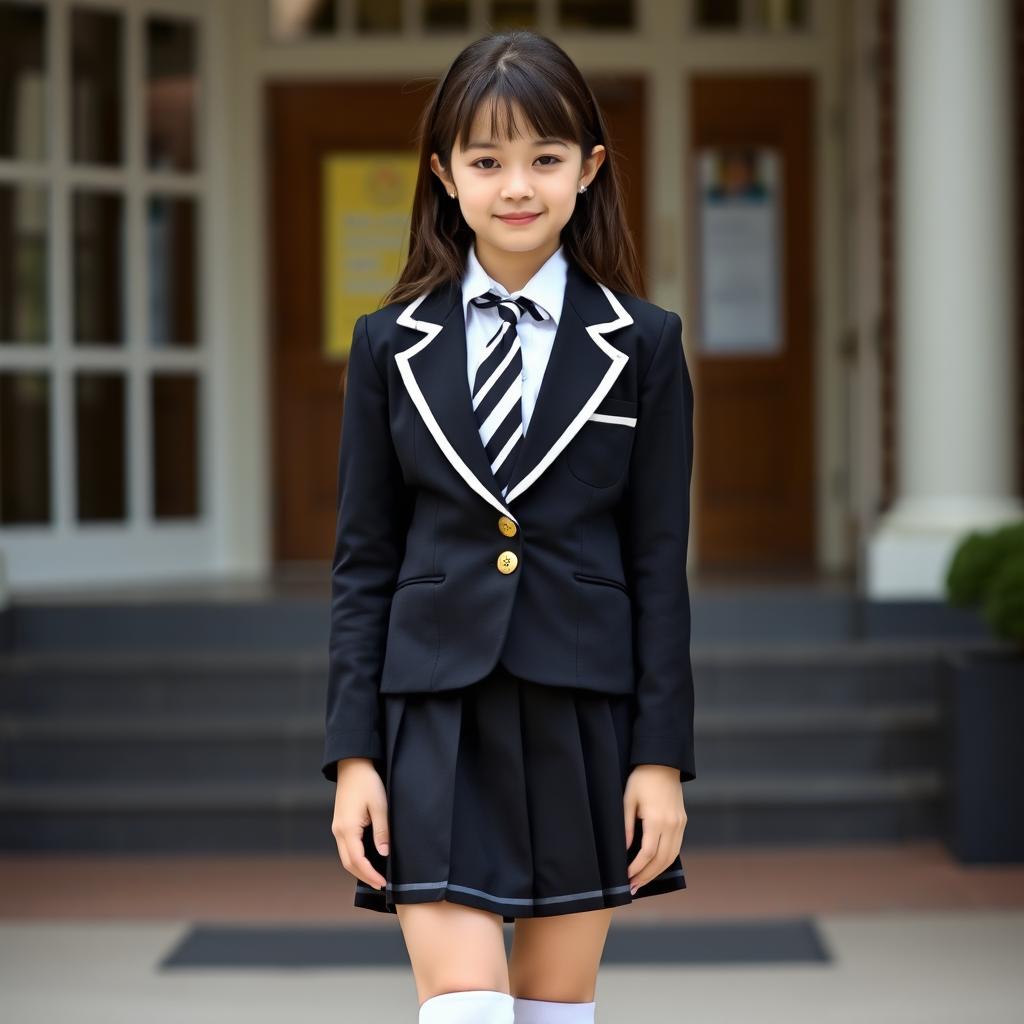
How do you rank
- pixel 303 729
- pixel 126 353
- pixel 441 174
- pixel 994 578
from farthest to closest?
1. pixel 126 353
2. pixel 303 729
3. pixel 994 578
4. pixel 441 174

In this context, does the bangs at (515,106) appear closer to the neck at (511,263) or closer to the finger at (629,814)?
the neck at (511,263)

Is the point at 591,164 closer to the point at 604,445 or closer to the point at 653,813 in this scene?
the point at 604,445

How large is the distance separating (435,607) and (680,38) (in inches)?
252

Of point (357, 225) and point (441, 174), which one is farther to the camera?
point (357, 225)

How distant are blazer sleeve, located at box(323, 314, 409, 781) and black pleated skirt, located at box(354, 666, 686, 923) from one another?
0.05 meters

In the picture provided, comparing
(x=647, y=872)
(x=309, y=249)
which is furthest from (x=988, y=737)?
(x=309, y=249)

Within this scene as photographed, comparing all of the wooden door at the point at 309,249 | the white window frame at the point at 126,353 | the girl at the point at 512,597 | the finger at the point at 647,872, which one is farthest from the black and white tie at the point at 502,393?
the wooden door at the point at 309,249

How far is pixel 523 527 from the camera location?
6.79 ft

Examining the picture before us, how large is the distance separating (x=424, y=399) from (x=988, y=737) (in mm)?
3606

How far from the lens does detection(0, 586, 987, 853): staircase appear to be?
221 inches

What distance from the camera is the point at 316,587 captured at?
6.90 metres

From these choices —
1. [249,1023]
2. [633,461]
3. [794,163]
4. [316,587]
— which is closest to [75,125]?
[316,587]

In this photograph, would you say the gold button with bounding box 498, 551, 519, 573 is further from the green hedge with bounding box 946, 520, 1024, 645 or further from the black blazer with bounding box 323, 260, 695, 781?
the green hedge with bounding box 946, 520, 1024, 645

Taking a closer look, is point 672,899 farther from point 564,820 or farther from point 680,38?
point 680,38
